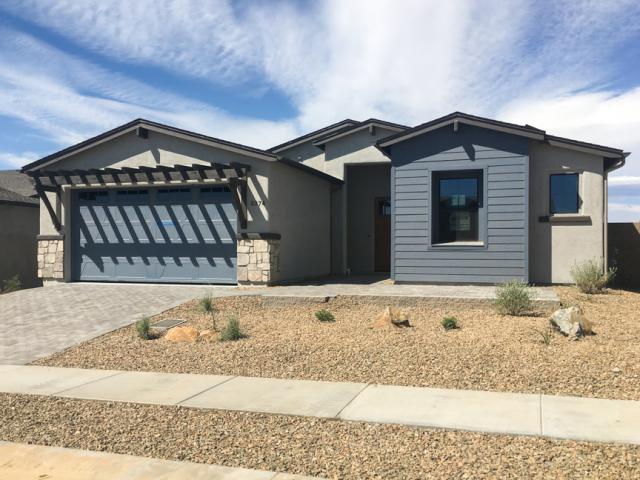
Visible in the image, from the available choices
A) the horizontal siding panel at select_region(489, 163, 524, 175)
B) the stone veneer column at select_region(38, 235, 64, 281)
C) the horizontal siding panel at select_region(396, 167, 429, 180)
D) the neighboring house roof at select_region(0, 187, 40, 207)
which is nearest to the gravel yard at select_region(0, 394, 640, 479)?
the horizontal siding panel at select_region(396, 167, 429, 180)

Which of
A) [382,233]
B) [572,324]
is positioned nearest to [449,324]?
[572,324]

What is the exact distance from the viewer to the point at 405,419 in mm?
5336

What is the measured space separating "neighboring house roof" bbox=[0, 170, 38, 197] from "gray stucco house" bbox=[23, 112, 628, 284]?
9152mm

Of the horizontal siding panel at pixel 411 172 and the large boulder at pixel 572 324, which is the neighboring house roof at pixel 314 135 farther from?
the large boulder at pixel 572 324

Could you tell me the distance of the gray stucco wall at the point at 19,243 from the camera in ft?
68.3

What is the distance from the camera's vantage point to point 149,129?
1600 cm

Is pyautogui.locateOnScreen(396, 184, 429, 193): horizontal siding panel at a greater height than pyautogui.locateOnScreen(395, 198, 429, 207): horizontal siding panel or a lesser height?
greater

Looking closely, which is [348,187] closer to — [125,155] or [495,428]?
[125,155]

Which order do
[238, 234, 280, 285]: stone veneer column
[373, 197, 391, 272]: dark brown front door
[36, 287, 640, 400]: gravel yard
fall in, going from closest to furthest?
[36, 287, 640, 400]: gravel yard, [238, 234, 280, 285]: stone veneer column, [373, 197, 391, 272]: dark brown front door

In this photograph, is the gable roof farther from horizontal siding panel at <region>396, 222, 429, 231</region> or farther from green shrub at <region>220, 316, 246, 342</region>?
green shrub at <region>220, 316, 246, 342</region>

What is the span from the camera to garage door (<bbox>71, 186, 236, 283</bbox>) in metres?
15.8

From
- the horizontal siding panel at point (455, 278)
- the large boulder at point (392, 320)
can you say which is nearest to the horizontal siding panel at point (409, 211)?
the horizontal siding panel at point (455, 278)

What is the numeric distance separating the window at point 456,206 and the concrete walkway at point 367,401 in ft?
28.5

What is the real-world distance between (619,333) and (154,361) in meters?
6.84
